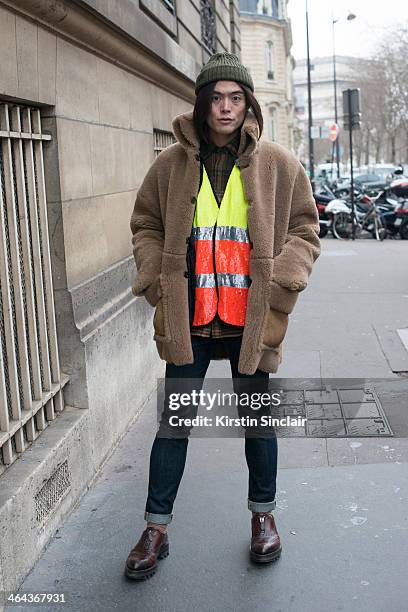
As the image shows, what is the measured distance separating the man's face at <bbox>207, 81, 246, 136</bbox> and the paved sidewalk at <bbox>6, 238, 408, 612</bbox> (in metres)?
1.77

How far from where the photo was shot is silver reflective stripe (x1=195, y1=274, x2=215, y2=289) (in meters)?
3.60

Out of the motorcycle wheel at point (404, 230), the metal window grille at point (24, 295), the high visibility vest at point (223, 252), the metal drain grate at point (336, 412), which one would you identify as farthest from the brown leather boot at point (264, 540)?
the motorcycle wheel at point (404, 230)

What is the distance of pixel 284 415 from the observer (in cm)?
575

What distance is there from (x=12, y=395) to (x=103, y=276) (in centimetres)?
158

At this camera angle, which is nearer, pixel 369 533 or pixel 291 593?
pixel 291 593

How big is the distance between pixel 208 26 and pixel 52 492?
9186mm

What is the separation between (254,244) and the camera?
3.54m

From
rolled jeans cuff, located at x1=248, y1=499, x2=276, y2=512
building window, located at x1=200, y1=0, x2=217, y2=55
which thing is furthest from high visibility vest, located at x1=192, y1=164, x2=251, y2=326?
building window, located at x1=200, y1=0, x2=217, y2=55

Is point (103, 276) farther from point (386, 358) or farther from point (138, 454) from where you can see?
point (386, 358)

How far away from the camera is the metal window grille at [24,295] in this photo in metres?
3.95

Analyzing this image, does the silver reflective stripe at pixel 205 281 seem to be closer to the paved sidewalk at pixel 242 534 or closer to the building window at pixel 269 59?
the paved sidewalk at pixel 242 534

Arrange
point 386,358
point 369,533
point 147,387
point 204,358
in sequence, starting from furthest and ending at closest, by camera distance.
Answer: point 386,358 < point 147,387 < point 369,533 < point 204,358

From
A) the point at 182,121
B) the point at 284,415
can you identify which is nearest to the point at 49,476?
the point at 182,121

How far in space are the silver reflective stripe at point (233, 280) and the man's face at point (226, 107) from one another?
0.57 m
